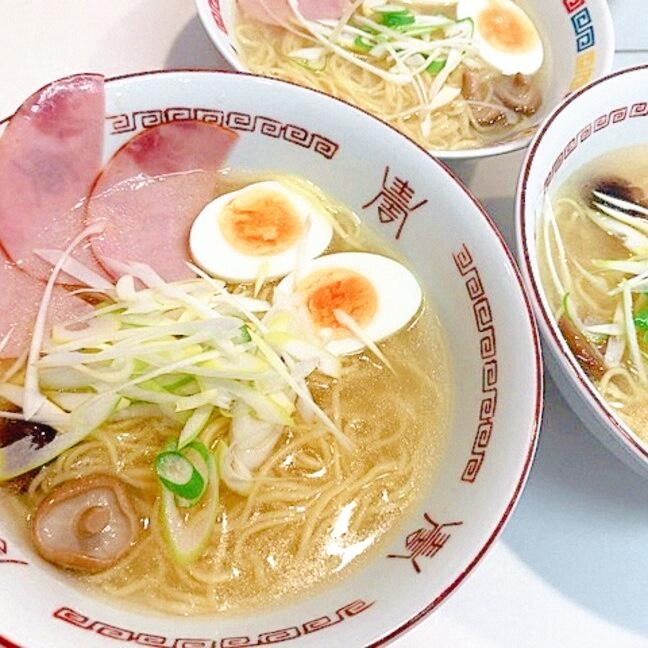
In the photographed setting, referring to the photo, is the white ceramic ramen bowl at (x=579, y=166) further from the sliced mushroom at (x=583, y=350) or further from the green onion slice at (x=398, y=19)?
the green onion slice at (x=398, y=19)

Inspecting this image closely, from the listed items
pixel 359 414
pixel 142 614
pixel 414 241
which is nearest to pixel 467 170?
pixel 414 241

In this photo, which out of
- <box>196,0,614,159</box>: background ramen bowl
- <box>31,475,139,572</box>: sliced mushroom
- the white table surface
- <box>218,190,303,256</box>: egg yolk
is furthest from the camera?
<box>196,0,614,159</box>: background ramen bowl

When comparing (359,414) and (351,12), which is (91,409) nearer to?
(359,414)

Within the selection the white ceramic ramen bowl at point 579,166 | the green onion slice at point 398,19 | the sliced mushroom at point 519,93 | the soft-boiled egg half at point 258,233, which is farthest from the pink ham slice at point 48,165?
the sliced mushroom at point 519,93

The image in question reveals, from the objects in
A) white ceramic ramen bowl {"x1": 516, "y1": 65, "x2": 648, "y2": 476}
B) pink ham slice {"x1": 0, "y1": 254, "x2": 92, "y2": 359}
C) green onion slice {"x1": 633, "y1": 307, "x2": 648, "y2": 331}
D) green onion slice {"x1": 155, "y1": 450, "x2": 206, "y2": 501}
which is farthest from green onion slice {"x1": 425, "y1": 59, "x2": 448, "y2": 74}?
green onion slice {"x1": 155, "y1": 450, "x2": 206, "y2": 501}

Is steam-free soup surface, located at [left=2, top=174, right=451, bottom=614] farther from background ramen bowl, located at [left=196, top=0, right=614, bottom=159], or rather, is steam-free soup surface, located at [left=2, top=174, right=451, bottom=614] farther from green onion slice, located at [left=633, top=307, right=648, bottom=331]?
background ramen bowl, located at [left=196, top=0, right=614, bottom=159]

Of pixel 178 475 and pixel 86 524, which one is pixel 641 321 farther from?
pixel 86 524

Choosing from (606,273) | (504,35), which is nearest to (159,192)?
(606,273)
